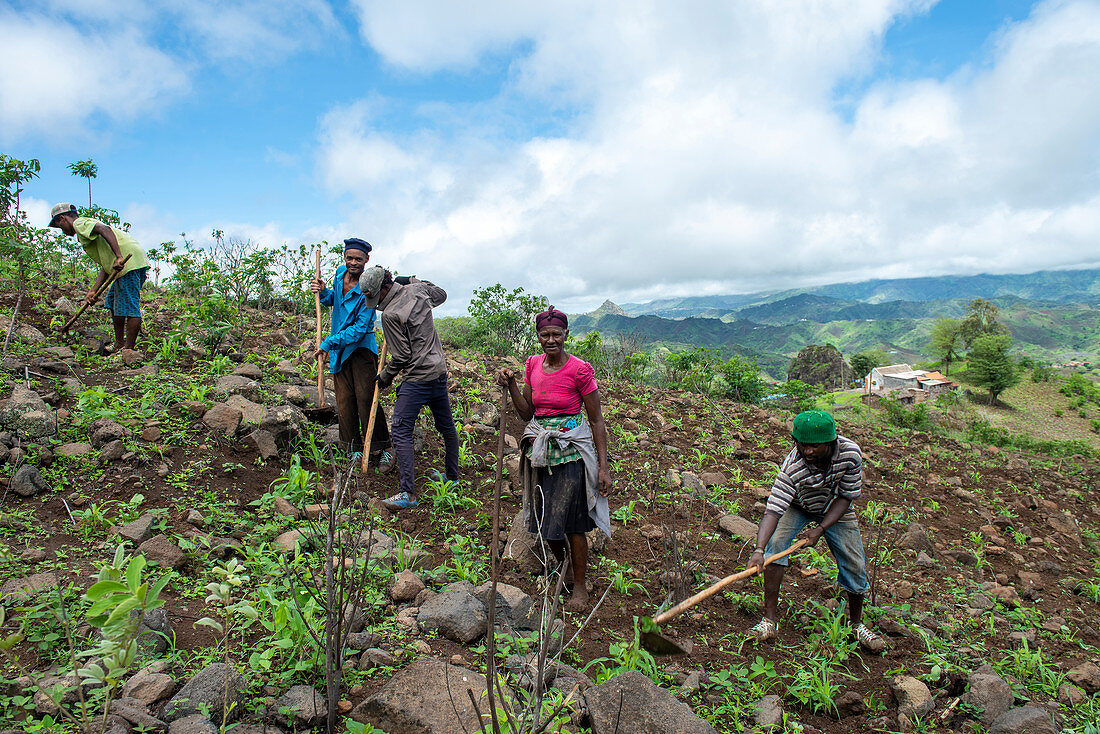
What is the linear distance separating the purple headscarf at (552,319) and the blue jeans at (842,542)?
175cm

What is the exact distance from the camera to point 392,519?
3.98 m

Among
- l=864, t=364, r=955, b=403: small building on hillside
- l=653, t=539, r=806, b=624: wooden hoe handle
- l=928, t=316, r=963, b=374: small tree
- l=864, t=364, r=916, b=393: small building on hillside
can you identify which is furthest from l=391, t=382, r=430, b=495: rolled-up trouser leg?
l=928, t=316, r=963, b=374: small tree

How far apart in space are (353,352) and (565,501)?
7.32ft

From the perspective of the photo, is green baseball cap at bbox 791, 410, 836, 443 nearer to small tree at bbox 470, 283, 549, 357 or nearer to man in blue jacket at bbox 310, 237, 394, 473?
man in blue jacket at bbox 310, 237, 394, 473

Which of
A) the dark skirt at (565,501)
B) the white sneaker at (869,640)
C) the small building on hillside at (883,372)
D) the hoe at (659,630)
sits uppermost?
the dark skirt at (565,501)

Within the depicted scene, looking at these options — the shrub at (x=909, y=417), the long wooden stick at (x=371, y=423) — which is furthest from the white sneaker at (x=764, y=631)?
the shrub at (x=909, y=417)

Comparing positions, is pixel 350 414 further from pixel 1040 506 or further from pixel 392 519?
pixel 1040 506

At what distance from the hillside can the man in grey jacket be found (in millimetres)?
458

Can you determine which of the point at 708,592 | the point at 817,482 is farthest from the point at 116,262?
the point at 817,482

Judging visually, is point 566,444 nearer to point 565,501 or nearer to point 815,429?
point 565,501

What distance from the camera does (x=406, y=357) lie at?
4176mm

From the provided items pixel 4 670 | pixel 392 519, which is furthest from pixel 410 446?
pixel 4 670

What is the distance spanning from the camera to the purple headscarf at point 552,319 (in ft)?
10.6

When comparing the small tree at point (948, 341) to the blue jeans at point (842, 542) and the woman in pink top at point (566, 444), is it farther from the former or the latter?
the woman in pink top at point (566, 444)
